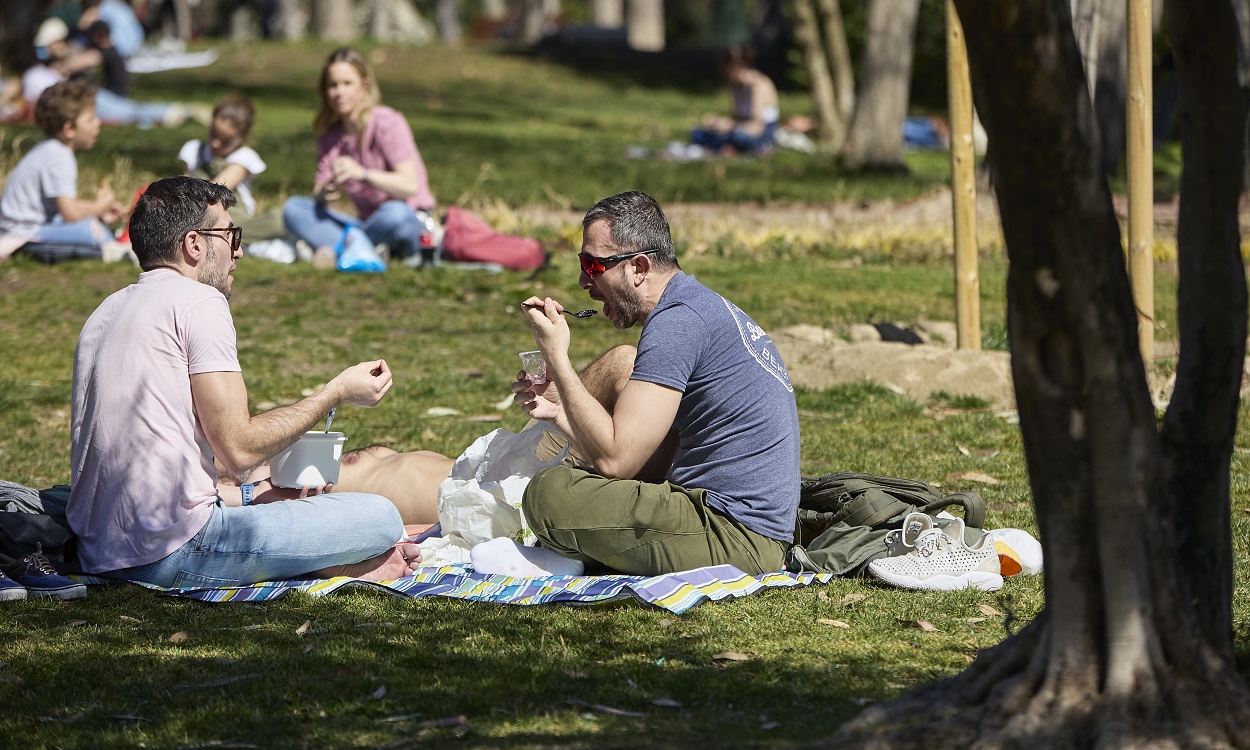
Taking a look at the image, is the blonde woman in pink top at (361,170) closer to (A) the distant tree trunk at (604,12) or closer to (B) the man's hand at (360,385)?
(B) the man's hand at (360,385)

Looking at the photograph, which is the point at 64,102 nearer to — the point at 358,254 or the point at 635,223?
the point at 358,254

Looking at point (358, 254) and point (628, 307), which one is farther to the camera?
point (358, 254)

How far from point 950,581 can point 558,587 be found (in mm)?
1236

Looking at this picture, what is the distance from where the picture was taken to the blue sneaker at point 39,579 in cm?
482

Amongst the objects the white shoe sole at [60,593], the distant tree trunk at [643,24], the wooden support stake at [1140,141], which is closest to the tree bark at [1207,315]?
the white shoe sole at [60,593]

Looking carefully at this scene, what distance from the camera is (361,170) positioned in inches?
404

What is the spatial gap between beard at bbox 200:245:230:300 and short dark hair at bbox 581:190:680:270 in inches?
45.1

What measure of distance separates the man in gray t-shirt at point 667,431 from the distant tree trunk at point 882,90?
14.1 meters

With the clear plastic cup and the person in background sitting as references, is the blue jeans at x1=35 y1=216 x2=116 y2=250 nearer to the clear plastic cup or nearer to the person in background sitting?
the clear plastic cup

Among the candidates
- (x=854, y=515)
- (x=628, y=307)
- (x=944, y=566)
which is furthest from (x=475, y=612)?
(x=944, y=566)

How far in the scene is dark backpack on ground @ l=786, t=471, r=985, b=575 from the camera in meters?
5.05

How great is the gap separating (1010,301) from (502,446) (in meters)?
2.70

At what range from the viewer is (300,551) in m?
4.87

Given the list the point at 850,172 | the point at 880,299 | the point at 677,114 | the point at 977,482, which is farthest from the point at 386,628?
the point at 677,114
